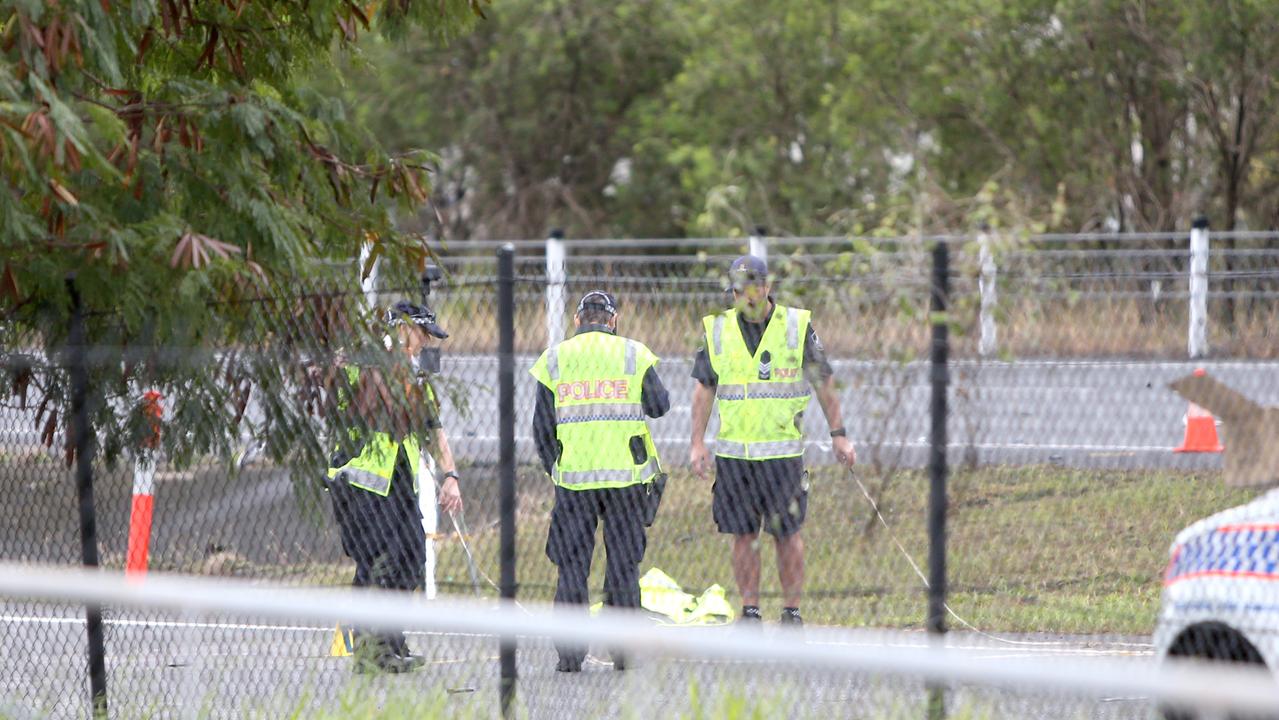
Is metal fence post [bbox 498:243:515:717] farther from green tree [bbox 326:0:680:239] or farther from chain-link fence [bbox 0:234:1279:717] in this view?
green tree [bbox 326:0:680:239]

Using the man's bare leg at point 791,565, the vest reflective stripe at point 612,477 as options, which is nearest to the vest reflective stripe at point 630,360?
the vest reflective stripe at point 612,477

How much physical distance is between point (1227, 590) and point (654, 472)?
9.70 ft

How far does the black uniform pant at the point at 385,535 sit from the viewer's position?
700cm

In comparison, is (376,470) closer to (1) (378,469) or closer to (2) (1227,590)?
(1) (378,469)

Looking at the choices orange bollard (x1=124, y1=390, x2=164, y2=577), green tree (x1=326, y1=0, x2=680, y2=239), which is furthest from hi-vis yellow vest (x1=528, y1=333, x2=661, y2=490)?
green tree (x1=326, y1=0, x2=680, y2=239)

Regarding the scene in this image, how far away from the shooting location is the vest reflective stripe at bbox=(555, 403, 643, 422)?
24.4 feet

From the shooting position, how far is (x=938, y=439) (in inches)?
215

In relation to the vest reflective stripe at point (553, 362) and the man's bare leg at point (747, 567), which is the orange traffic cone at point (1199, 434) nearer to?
the man's bare leg at point (747, 567)

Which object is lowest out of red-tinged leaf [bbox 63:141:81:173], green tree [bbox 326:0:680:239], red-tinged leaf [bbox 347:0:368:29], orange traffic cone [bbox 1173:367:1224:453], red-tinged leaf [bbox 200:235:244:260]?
orange traffic cone [bbox 1173:367:1224:453]

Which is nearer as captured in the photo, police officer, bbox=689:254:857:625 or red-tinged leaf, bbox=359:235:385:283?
red-tinged leaf, bbox=359:235:385:283

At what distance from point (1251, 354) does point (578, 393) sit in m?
2.95

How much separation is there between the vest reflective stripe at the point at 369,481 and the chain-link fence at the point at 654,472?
28mm

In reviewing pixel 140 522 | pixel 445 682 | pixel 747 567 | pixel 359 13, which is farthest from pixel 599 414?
pixel 359 13

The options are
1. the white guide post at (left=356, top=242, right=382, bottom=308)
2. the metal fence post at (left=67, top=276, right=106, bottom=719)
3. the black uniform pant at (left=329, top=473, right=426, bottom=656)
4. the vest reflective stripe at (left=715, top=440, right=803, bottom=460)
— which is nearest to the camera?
the metal fence post at (left=67, top=276, right=106, bottom=719)
